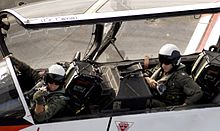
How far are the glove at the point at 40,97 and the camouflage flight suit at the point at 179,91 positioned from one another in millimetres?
1253

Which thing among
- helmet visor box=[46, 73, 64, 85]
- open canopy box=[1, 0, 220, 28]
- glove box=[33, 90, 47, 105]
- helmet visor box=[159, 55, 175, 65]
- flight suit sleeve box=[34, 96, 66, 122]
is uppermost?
open canopy box=[1, 0, 220, 28]

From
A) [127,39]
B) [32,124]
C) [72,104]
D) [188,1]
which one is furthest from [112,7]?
[127,39]

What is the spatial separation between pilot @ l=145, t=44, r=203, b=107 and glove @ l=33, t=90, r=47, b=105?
1258 mm

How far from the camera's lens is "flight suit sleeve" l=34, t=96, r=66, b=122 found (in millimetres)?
5035

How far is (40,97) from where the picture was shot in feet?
16.6

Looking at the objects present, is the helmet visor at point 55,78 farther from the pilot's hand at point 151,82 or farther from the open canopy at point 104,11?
the pilot's hand at point 151,82

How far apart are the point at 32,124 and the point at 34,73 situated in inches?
46.7

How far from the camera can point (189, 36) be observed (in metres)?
9.76

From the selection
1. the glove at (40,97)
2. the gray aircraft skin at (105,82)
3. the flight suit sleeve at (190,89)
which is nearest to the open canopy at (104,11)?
the gray aircraft skin at (105,82)

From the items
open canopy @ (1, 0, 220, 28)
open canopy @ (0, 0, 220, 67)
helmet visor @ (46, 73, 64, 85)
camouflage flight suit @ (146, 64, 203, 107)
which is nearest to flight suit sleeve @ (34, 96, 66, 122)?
helmet visor @ (46, 73, 64, 85)

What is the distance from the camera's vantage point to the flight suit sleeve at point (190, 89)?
5.37 metres

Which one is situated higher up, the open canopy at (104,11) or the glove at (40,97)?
the open canopy at (104,11)

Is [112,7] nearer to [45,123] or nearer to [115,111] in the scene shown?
[115,111]

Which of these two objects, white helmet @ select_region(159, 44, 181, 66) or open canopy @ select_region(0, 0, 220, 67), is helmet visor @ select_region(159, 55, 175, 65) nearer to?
white helmet @ select_region(159, 44, 181, 66)
